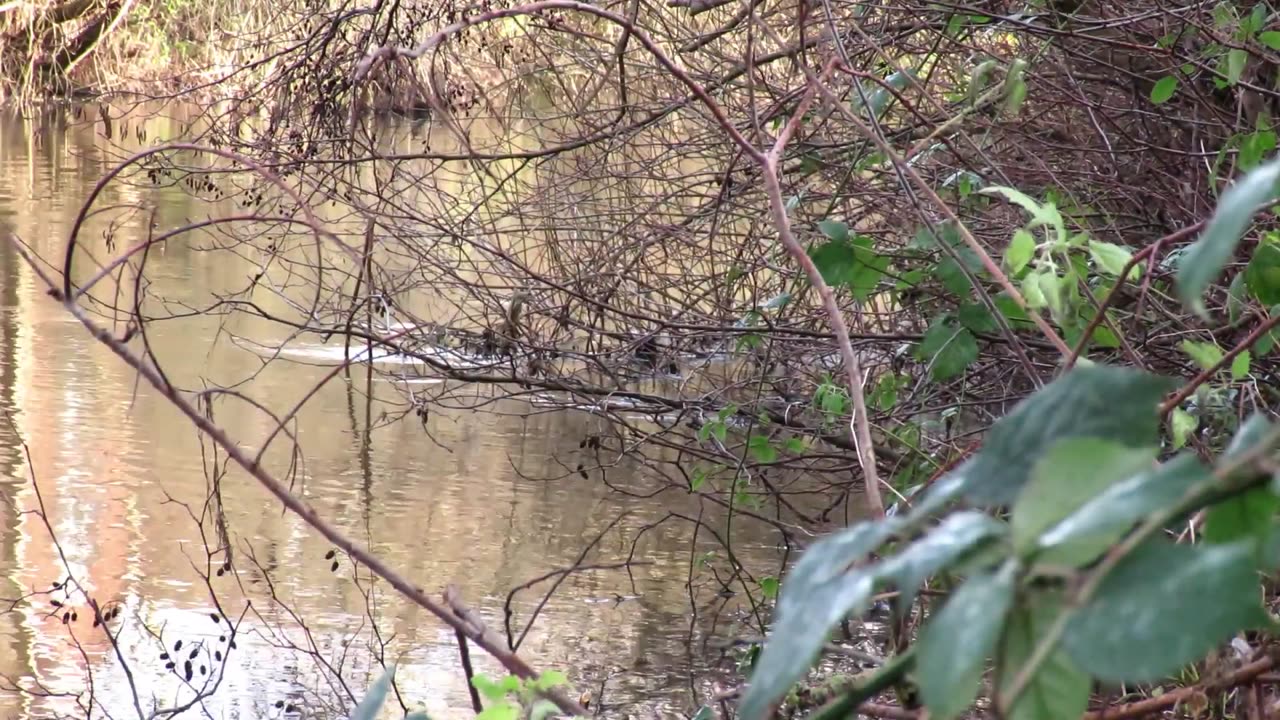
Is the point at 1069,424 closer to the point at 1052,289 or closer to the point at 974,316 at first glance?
the point at 1052,289

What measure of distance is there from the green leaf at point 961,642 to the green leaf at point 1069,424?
0.07m

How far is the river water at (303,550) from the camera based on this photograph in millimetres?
4039

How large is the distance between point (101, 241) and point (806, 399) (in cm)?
Result: 717

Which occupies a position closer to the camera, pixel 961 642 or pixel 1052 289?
pixel 961 642

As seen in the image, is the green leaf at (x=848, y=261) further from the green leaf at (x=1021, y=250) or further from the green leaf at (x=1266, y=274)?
the green leaf at (x=1021, y=250)

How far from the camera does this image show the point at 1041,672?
1.56ft

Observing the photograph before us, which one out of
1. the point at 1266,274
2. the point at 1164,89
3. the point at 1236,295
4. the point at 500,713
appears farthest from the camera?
the point at 1164,89

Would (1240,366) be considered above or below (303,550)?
above

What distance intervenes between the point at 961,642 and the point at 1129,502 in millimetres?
60

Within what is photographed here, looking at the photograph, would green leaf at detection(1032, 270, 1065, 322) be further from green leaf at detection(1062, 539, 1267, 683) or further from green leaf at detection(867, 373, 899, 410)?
green leaf at detection(867, 373, 899, 410)

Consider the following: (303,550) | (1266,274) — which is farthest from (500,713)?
(303,550)

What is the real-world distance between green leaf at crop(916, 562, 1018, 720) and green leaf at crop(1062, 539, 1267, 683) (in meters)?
0.02

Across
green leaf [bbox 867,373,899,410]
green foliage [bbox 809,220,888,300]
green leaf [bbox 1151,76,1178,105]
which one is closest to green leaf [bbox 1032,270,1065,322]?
green foliage [bbox 809,220,888,300]

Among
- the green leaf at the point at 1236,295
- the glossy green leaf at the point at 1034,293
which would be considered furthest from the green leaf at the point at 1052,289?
→ the green leaf at the point at 1236,295
